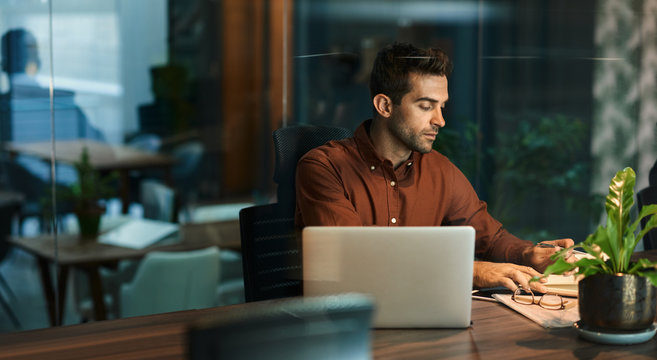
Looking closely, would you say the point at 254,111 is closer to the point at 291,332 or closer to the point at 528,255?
the point at 528,255

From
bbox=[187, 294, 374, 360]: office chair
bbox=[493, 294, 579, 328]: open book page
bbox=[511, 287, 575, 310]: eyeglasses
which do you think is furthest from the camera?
bbox=[511, 287, 575, 310]: eyeglasses

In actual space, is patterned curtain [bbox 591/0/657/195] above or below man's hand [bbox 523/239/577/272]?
above

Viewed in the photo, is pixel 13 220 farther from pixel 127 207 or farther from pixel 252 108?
pixel 252 108

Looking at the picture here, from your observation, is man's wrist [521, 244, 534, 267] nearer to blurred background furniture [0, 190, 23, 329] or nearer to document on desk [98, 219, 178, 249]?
document on desk [98, 219, 178, 249]

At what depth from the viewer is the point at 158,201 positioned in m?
3.78

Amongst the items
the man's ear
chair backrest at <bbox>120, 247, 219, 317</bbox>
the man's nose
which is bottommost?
chair backrest at <bbox>120, 247, 219, 317</bbox>

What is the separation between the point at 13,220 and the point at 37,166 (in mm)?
265

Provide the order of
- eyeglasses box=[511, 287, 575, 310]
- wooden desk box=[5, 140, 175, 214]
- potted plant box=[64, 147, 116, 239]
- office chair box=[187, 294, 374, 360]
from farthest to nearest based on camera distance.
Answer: potted plant box=[64, 147, 116, 239]
wooden desk box=[5, 140, 175, 214]
eyeglasses box=[511, 287, 575, 310]
office chair box=[187, 294, 374, 360]

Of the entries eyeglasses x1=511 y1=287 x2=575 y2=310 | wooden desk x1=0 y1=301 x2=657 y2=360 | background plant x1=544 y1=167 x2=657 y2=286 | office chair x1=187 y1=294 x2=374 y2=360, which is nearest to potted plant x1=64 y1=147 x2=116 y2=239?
wooden desk x1=0 y1=301 x2=657 y2=360

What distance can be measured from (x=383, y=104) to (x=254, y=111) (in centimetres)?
154

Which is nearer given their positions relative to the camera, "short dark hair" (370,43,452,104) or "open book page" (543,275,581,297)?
"open book page" (543,275,581,297)

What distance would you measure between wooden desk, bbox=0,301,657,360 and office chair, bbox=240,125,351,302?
0.51 metres

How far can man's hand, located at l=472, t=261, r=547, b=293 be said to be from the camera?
6.43ft

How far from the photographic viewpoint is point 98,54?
3.51 m
